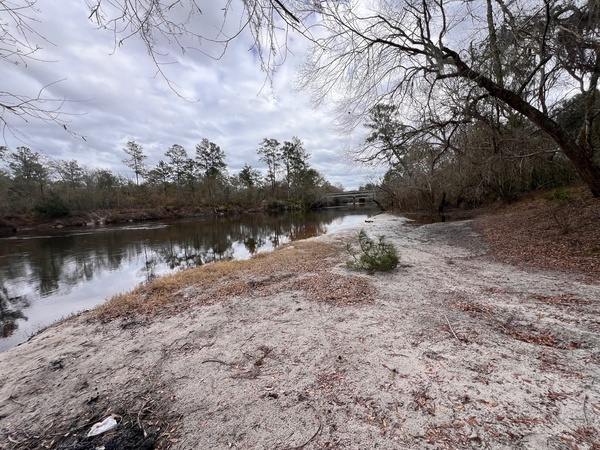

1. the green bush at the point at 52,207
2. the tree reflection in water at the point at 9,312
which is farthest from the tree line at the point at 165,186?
the tree reflection in water at the point at 9,312

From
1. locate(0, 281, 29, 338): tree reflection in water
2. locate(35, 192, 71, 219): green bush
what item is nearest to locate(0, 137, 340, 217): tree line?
locate(35, 192, 71, 219): green bush

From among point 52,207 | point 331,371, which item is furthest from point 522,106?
point 52,207

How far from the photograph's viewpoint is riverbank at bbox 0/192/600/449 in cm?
183

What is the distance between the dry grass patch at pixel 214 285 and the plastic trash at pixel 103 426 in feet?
8.92

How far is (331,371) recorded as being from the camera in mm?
2500

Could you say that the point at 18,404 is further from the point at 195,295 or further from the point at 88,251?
the point at 88,251

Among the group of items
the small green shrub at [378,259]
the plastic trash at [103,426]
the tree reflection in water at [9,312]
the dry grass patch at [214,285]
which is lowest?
the tree reflection in water at [9,312]

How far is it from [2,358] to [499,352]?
662 cm

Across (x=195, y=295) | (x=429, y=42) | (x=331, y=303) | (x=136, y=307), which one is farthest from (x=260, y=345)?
(x=429, y=42)

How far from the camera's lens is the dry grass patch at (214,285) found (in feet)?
16.2

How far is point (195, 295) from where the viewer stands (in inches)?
212

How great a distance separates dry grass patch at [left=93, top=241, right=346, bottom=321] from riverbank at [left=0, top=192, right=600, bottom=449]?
0.42 feet

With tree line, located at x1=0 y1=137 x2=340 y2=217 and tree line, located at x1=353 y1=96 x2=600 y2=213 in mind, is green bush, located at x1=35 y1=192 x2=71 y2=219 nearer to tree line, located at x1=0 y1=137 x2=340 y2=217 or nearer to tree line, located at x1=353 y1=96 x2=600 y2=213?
tree line, located at x1=0 y1=137 x2=340 y2=217

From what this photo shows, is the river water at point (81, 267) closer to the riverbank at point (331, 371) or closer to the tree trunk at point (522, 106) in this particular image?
the riverbank at point (331, 371)
